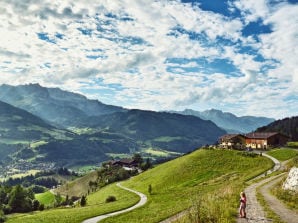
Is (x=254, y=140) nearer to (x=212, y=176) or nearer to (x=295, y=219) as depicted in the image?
(x=212, y=176)

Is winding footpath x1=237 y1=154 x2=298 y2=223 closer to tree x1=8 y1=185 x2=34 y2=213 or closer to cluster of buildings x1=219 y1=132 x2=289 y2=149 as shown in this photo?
cluster of buildings x1=219 y1=132 x2=289 y2=149

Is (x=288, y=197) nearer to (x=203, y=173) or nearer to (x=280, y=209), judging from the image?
(x=280, y=209)

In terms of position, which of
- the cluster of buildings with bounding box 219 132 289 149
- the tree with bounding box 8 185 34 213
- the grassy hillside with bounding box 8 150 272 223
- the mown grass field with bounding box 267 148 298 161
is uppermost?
the cluster of buildings with bounding box 219 132 289 149

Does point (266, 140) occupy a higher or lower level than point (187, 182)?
higher

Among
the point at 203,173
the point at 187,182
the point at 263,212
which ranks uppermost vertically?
the point at 263,212

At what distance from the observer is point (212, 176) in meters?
90.9

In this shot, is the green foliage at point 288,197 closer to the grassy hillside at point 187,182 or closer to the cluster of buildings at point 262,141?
the grassy hillside at point 187,182

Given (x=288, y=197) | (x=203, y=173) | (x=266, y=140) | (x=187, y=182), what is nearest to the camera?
(x=288, y=197)

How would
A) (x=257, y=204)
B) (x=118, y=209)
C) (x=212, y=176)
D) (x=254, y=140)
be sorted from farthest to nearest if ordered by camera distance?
(x=254, y=140) < (x=212, y=176) < (x=118, y=209) < (x=257, y=204)

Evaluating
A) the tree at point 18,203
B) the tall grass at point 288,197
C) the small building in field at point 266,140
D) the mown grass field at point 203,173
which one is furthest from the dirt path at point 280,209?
the tree at point 18,203

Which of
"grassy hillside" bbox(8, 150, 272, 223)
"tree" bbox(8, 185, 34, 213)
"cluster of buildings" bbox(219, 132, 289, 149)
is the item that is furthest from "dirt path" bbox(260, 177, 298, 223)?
"tree" bbox(8, 185, 34, 213)

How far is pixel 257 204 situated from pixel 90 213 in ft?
115

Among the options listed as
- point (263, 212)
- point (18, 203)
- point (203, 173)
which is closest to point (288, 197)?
point (263, 212)

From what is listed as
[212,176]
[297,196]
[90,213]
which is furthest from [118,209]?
[297,196]
